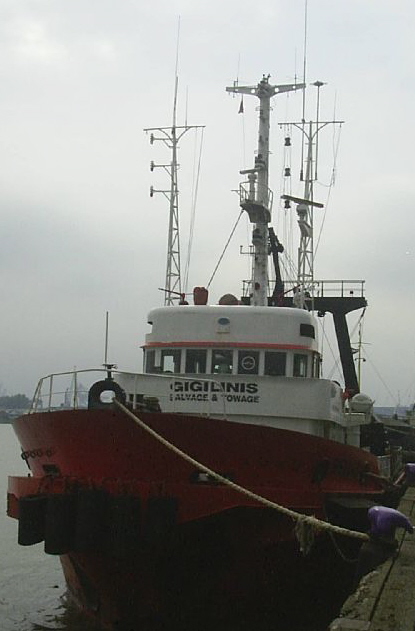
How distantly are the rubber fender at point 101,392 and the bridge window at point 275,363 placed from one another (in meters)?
3.59

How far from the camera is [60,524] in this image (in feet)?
35.3

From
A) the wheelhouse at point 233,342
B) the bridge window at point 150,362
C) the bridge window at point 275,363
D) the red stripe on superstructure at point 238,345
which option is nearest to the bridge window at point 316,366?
the wheelhouse at point 233,342

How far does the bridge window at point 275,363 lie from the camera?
14.3 meters

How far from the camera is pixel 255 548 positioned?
11.3 metres

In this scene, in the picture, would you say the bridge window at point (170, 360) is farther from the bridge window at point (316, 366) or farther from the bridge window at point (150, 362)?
the bridge window at point (316, 366)

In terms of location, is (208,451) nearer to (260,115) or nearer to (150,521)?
(150,521)

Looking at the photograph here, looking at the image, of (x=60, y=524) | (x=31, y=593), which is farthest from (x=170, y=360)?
(x=31, y=593)

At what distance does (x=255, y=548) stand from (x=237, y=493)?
3.04ft

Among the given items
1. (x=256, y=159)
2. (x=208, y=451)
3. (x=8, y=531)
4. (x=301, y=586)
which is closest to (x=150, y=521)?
(x=208, y=451)

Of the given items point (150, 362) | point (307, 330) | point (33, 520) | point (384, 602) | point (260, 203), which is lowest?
point (384, 602)

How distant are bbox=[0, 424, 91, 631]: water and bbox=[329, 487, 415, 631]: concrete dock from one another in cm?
629

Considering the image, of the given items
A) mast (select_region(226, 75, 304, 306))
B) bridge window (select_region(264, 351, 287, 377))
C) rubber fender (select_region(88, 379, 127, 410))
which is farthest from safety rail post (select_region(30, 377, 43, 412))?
mast (select_region(226, 75, 304, 306))

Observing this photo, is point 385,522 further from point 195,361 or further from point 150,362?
point 150,362

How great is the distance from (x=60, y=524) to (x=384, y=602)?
4317 millimetres
